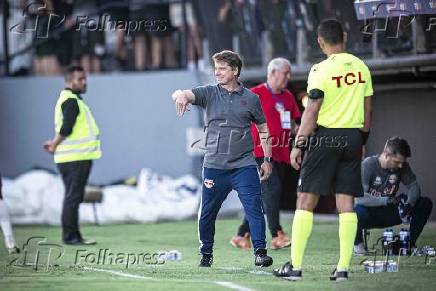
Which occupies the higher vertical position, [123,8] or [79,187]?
[123,8]

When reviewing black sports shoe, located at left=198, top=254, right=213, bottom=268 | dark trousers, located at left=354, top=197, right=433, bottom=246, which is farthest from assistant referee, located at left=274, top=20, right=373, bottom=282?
dark trousers, located at left=354, top=197, right=433, bottom=246

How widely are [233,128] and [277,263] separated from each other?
5.25 ft

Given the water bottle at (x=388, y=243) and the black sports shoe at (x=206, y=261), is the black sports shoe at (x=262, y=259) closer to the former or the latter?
the black sports shoe at (x=206, y=261)

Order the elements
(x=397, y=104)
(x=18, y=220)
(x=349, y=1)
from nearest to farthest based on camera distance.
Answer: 1. (x=349, y=1)
2. (x=397, y=104)
3. (x=18, y=220)

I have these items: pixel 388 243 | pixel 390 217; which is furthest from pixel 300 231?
pixel 390 217

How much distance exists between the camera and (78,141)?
47.8 feet

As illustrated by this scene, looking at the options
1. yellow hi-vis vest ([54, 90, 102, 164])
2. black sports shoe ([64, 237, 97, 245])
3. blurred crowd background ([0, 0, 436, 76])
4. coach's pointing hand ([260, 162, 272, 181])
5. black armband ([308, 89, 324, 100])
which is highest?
blurred crowd background ([0, 0, 436, 76])

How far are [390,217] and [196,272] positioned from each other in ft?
8.82

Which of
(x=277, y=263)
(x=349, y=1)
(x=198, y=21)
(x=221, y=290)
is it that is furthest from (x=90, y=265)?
(x=198, y=21)

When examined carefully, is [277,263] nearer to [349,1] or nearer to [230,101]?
[230,101]

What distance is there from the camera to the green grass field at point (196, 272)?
9.48 metres

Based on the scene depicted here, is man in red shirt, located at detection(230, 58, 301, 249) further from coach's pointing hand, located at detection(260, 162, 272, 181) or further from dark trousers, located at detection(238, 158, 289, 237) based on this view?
coach's pointing hand, located at detection(260, 162, 272, 181)

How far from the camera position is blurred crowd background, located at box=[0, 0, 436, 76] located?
1672 cm

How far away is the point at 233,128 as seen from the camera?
10.8 meters
